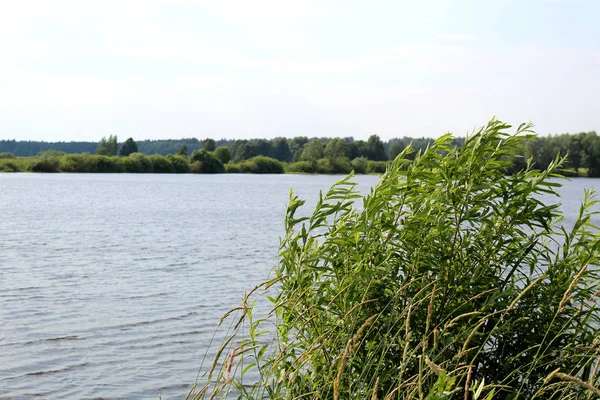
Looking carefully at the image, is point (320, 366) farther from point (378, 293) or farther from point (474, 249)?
point (474, 249)

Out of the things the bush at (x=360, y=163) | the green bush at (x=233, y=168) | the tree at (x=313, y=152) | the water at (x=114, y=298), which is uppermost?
the tree at (x=313, y=152)

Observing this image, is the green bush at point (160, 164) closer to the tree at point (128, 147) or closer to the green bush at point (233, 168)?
the tree at point (128, 147)

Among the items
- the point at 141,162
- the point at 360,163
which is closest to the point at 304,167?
the point at 360,163

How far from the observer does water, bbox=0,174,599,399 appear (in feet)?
39.9

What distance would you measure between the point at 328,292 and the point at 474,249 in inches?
56.7

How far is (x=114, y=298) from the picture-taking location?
18.5m

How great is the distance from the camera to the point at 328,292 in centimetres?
630

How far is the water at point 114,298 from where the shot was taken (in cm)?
1217

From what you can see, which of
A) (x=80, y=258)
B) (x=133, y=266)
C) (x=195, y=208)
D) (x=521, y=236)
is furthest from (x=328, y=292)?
(x=195, y=208)

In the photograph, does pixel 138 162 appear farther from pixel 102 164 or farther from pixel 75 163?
pixel 75 163

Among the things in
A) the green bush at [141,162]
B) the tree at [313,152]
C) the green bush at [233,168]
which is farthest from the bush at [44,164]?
the tree at [313,152]

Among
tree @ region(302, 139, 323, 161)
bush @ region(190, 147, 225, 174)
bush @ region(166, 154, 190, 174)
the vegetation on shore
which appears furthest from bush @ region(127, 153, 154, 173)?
the vegetation on shore

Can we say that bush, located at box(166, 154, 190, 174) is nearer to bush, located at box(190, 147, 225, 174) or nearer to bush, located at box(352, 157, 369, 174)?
bush, located at box(190, 147, 225, 174)

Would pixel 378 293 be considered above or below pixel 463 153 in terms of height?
below
